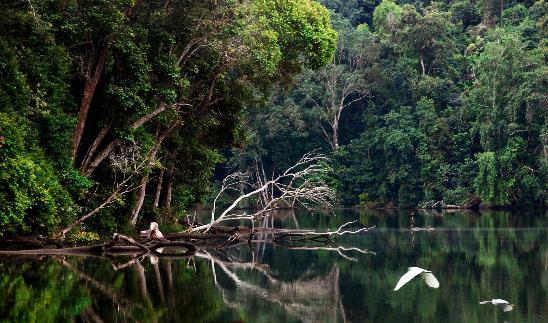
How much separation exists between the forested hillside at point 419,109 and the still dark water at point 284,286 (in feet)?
109

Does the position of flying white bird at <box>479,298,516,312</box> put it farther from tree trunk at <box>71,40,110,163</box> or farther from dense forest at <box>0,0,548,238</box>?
tree trunk at <box>71,40,110,163</box>

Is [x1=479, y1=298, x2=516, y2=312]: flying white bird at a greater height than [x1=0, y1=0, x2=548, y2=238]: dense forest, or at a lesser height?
lesser

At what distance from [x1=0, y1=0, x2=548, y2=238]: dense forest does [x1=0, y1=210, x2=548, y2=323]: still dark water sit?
3862mm

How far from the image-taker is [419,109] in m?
64.1

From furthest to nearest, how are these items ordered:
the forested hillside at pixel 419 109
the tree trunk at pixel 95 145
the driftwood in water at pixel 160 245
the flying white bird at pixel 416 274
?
the forested hillside at pixel 419 109 → the tree trunk at pixel 95 145 → the driftwood in water at pixel 160 245 → the flying white bird at pixel 416 274

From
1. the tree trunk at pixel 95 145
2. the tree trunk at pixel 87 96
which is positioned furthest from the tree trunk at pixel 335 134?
the tree trunk at pixel 87 96

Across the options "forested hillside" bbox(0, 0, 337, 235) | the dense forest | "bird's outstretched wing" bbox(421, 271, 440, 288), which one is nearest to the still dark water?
"bird's outstretched wing" bbox(421, 271, 440, 288)

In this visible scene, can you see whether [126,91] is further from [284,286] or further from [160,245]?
[284,286]

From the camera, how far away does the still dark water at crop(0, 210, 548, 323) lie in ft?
38.7

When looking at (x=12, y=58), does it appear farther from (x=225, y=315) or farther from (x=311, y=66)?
(x=311, y=66)

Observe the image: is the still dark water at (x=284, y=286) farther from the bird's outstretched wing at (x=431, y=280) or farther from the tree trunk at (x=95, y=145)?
the tree trunk at (x=95, y=145)

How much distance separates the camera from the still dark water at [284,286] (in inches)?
464

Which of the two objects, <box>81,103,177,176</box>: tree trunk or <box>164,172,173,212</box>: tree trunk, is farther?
<box>164,172,173,212</box>: tree trunk

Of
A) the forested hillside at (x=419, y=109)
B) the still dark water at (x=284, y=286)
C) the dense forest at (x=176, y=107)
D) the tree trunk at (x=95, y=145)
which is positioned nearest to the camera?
the still dark water at (x=284, y=286)
